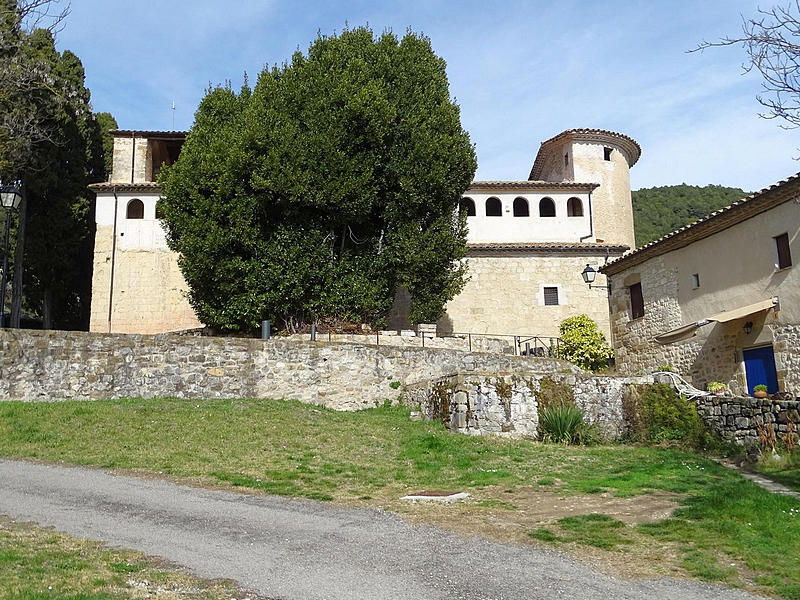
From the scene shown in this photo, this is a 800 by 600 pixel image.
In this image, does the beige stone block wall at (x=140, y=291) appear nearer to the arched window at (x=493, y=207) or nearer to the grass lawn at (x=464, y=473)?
the arched window at (x=493, y=207)

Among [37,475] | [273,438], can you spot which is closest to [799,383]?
[273,438]

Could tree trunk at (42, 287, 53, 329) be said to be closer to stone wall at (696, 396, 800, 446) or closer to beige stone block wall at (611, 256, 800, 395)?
beige stone block wall at (611, 256, 800, 395)

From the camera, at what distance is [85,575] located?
19.0 ft

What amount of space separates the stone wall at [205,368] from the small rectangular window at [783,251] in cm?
638

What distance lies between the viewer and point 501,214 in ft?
115

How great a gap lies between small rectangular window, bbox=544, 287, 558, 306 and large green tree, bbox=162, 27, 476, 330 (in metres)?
7.48

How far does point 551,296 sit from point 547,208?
18.6 feet

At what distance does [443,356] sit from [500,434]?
636 centimetres

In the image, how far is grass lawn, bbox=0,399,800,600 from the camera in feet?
23.2

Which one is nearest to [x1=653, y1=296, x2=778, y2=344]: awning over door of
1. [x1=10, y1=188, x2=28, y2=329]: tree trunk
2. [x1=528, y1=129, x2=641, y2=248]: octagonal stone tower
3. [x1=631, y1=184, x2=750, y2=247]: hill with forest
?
[x1=528, y1=129, x2=641, y2=248]: octagonal stone tower

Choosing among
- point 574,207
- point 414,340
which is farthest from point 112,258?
point 574,207

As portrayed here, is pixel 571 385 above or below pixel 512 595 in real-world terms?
above

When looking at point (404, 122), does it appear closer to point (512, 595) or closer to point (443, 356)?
point (443, 356)

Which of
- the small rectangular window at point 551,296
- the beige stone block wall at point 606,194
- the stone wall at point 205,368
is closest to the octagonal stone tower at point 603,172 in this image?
the beige stone block wall at point 606,194
